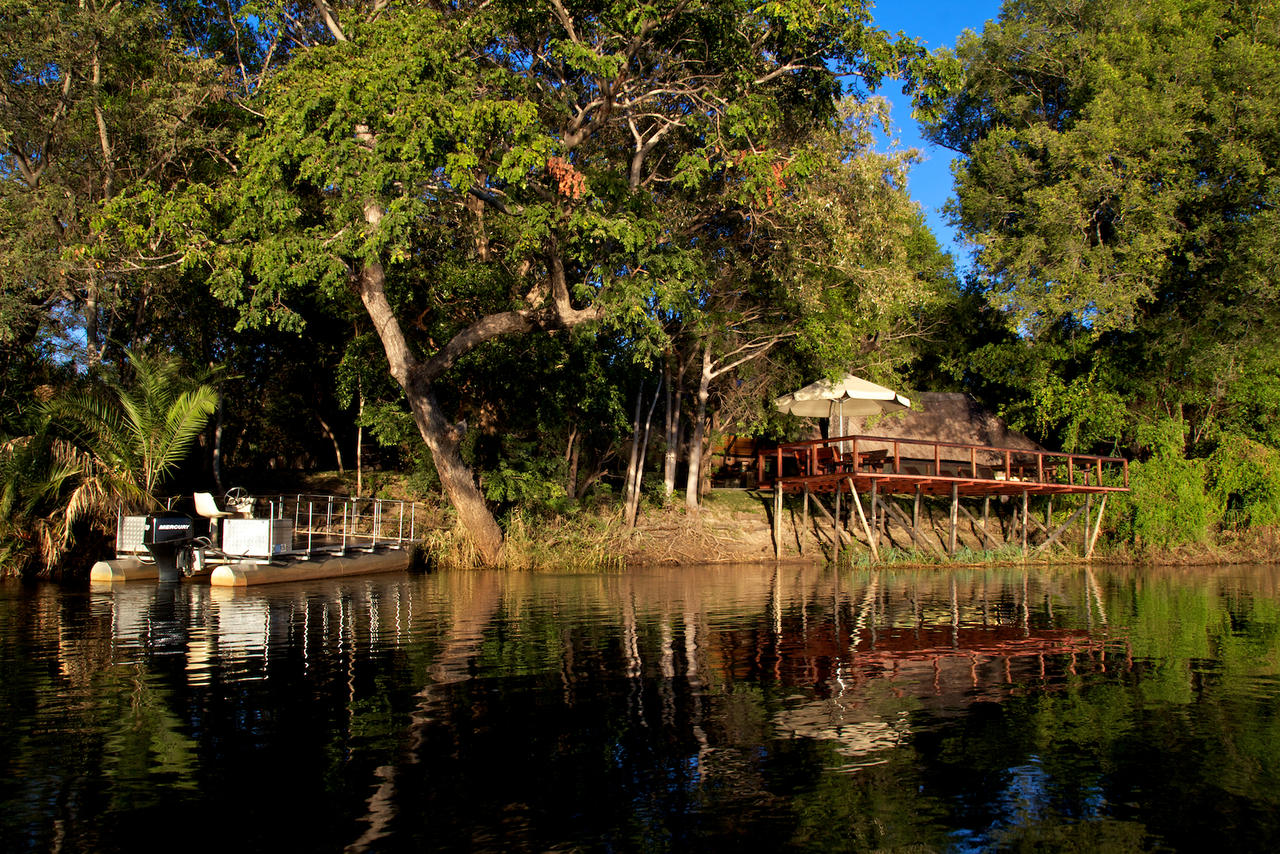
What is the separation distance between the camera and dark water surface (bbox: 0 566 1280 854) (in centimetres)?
413

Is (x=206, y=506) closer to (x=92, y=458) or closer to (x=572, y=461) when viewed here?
(x=92, y=458)

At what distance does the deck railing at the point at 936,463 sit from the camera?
79.9 feet

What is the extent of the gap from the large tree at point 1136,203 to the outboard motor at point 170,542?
871 inches

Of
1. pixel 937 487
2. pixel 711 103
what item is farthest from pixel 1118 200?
pixel 711 103

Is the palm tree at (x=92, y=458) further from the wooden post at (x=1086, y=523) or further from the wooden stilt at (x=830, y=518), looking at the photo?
the wooden post at (x=1086, y=523)

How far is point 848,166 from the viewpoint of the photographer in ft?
74.0

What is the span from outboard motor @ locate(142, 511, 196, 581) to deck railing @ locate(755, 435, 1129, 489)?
46.4 ft

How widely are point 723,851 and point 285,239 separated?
15.3 m

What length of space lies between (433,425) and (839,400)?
9.94m

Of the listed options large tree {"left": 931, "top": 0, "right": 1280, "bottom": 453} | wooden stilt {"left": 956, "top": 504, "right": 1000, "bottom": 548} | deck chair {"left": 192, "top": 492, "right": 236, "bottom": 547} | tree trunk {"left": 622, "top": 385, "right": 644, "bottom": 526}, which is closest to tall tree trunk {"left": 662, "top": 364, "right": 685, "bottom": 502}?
tree trunk {"left": 622, "top": 385, "right": 644, "bottom": 526}

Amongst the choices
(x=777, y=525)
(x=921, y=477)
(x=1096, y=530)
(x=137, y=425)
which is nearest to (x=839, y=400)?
(x=921, y=477)

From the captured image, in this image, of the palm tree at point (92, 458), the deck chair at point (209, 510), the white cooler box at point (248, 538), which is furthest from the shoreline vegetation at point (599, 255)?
the white cooler box at point (248, 538)

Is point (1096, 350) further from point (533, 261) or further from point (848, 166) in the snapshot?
point (533, 261)

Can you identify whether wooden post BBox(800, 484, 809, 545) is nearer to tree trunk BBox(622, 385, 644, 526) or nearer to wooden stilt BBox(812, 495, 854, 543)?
wooden stilt BBox(812, 495, 854, 543)
